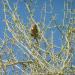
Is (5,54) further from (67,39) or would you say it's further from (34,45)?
(67,39)

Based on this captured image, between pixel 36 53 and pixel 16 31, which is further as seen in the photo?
pixel 16 31

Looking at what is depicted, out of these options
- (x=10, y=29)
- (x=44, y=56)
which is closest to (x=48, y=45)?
(x=44, y=56)

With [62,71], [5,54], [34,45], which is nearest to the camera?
[62,71]

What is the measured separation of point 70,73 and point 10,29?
27.0 inches

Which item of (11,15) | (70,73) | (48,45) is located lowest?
(70,73)

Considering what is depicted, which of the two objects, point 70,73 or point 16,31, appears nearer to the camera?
point 70,73

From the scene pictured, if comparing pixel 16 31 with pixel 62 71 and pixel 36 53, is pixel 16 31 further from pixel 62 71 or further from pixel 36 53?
pixel 62 71

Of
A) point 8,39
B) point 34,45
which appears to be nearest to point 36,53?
point 34,45

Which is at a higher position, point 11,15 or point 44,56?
point 11,15

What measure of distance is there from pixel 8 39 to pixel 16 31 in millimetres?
151

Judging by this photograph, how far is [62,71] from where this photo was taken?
3510mm

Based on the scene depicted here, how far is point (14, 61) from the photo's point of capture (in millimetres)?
3910

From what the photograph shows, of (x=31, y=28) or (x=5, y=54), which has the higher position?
(x=31, y=28)

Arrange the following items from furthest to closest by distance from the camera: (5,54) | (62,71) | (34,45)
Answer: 1. (5,54)
2. (34,45)
3. (62,71)
